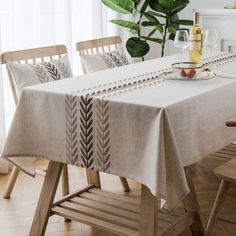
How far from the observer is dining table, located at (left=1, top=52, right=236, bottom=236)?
2133mm

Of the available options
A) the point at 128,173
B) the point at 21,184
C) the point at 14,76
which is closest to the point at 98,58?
the point at 14,76

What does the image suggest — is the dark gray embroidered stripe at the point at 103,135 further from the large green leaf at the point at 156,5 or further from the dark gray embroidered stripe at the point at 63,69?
the large green leaf at the point at 156,5

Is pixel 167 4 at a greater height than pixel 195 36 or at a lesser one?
greater

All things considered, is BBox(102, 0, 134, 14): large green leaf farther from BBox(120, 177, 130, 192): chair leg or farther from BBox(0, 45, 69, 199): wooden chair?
BBox(120, 177, 130, 192): chair leg

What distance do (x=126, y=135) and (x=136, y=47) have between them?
2173 mm

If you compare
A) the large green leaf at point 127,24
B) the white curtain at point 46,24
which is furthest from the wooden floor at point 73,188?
the large green leaf at point 127,24

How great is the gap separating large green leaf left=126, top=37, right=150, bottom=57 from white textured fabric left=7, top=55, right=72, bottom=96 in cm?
123

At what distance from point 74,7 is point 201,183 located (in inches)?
64.8

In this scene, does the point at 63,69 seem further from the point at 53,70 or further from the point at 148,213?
the point at 148,213

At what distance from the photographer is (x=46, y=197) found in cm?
261

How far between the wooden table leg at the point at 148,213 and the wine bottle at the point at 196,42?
983 mm

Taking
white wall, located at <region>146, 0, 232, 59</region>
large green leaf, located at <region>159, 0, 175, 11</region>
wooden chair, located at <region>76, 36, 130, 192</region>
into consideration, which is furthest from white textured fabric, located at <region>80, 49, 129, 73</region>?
white wall, located at <region>146, 0, 232, 59</region>

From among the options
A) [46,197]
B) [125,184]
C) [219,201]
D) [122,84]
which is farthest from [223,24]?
[46,197]

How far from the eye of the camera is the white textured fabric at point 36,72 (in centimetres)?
289
